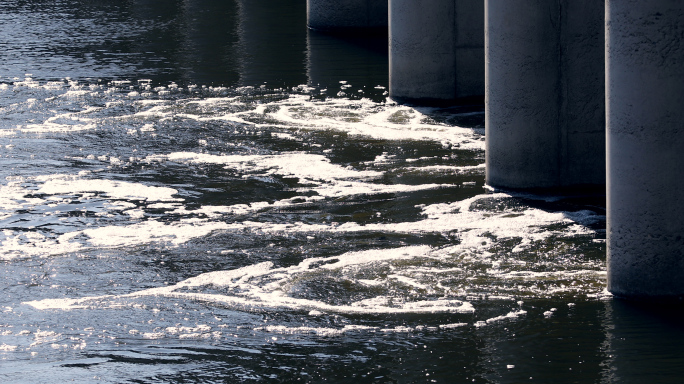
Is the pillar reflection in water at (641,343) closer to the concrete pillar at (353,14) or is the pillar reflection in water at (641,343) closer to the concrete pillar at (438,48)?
the concrete pillar at (438,48)

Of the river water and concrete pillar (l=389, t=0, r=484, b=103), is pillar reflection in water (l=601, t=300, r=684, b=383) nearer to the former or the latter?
the river water

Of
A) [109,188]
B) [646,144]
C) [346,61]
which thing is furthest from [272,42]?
[646,144]

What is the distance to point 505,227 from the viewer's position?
11477mm

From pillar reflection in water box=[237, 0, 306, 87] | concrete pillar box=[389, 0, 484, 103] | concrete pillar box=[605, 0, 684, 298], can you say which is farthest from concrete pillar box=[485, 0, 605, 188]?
pillar reflection in water box=[237, 0, 306, 87]

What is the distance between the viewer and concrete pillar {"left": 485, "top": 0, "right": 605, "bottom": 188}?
1239 centimetres

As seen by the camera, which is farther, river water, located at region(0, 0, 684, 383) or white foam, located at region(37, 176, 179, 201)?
white foam, located at region(37, 176, 179, 201)

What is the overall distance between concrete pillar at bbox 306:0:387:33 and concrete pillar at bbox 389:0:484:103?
435 inches

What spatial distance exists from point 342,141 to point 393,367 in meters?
8.77

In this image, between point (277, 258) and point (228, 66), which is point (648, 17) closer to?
point (277, 258)

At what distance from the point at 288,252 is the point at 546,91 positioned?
4074 millimetres

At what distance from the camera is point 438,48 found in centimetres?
1877

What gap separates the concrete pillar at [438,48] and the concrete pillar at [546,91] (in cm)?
584

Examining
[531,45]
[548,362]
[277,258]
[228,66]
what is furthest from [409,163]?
[228,66]

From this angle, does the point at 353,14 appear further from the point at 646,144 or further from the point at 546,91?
the point at 646,144
